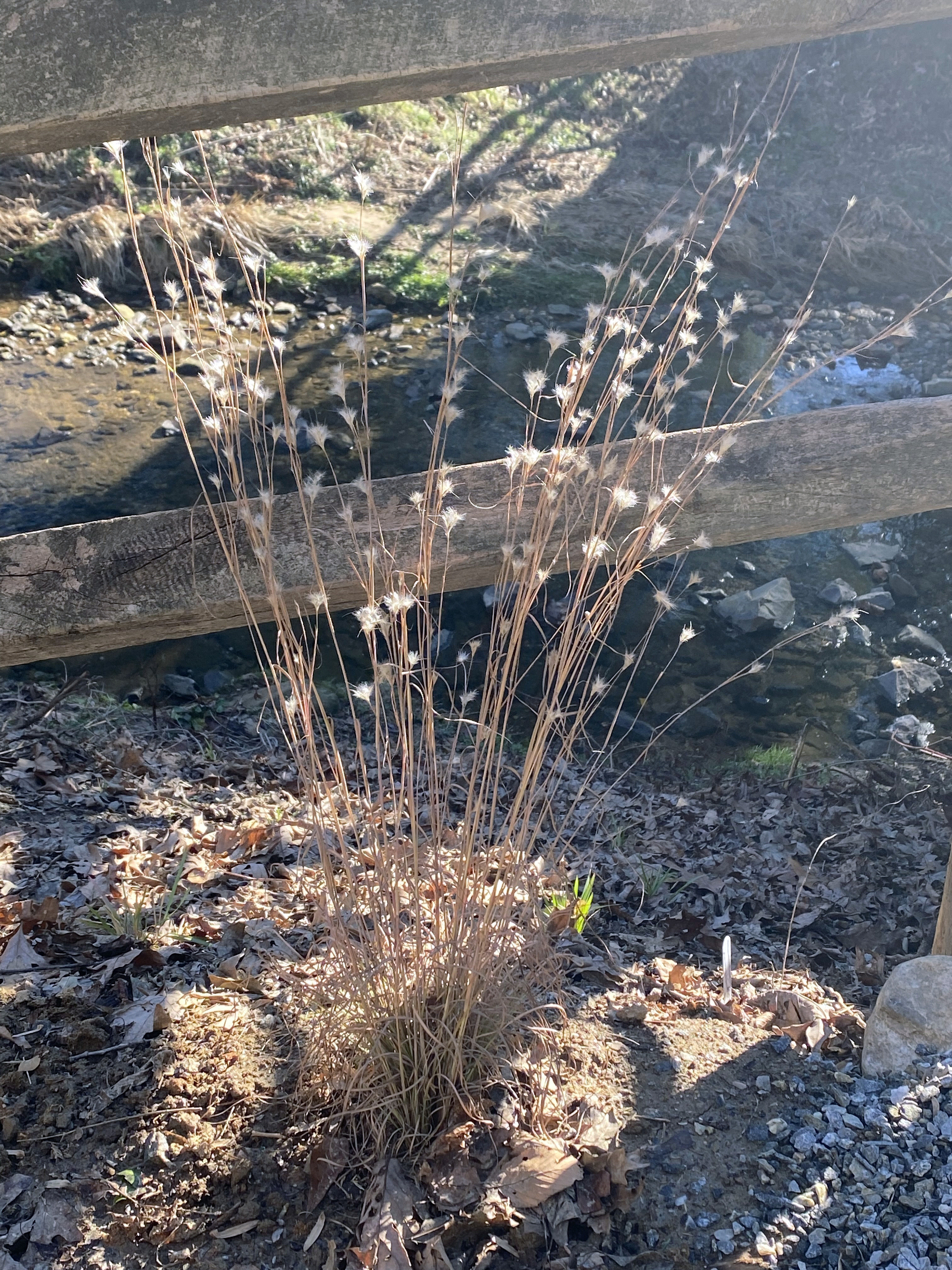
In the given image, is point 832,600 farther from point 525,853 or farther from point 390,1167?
point 390,1167

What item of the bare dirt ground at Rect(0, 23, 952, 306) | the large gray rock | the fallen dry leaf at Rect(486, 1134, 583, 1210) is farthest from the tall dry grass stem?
the bare dirt ground at Rect(0, 23, 952, 306)

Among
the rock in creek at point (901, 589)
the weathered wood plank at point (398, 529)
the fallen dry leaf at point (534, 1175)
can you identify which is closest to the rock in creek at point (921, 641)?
the rock in creek at point (901, 589)

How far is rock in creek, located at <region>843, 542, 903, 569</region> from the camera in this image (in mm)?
6016

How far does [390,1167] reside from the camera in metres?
1.96

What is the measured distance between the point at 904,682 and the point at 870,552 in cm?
128

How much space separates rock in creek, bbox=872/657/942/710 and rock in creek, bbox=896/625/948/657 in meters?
0.15

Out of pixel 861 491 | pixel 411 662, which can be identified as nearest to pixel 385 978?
pixel 411 662

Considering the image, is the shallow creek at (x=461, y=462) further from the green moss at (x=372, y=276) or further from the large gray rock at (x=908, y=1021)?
the large gray rock at (x=908, y=1021)

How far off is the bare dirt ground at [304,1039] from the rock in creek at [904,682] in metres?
1.28

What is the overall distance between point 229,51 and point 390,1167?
237 cm

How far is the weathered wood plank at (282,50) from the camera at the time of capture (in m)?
2.08

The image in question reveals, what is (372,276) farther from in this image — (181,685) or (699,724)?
(699,724)

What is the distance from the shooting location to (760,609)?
5.48 meters

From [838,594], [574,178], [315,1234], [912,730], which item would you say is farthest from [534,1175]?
[574,178]
